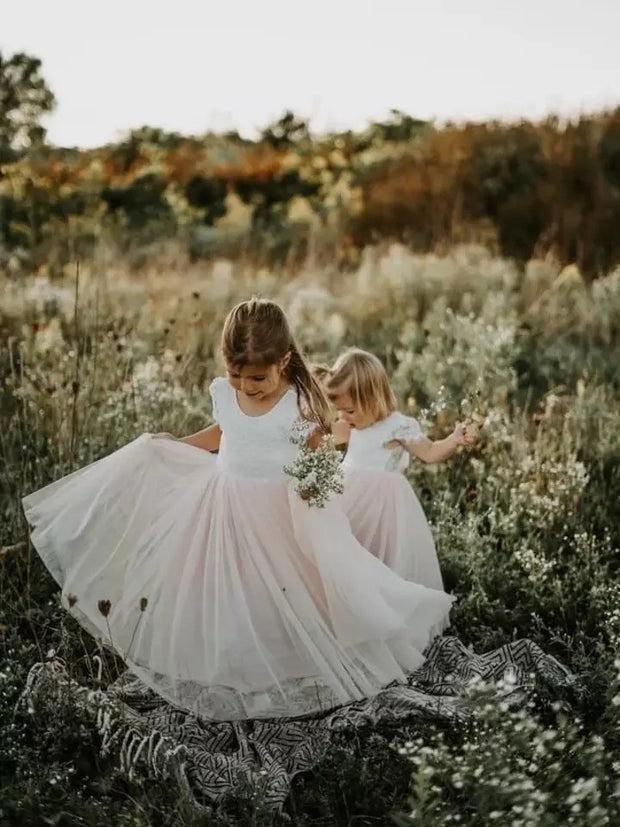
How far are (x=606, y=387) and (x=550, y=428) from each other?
127 centimetres

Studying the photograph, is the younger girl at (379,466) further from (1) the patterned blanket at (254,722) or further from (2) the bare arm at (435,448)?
(1) the patterned blanket at (254,722)

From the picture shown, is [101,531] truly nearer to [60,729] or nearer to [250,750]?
[60,729]

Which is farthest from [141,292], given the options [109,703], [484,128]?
[484,128]

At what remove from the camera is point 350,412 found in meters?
4.08

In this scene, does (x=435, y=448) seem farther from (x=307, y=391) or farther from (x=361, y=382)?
(x=307, y=391)

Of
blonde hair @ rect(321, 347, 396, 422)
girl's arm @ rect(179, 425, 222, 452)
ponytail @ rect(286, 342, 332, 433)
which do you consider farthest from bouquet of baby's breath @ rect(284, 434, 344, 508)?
blonde hair @ rect(321, 347, 396, 422)

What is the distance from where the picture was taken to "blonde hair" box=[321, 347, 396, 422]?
399 cm

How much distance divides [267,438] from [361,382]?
677mm

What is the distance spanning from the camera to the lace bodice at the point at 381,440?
405cm

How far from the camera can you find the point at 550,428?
5.59 metres

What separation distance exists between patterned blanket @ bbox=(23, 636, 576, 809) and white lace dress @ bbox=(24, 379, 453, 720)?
7 cm

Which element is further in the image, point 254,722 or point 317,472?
point 254,722

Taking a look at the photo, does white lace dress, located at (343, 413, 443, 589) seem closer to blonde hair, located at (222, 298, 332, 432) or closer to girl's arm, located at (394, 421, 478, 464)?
girl's arm, located at (394, 421, 478, 464)

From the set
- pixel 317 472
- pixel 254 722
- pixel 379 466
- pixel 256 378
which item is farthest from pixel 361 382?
pixel 254 722
